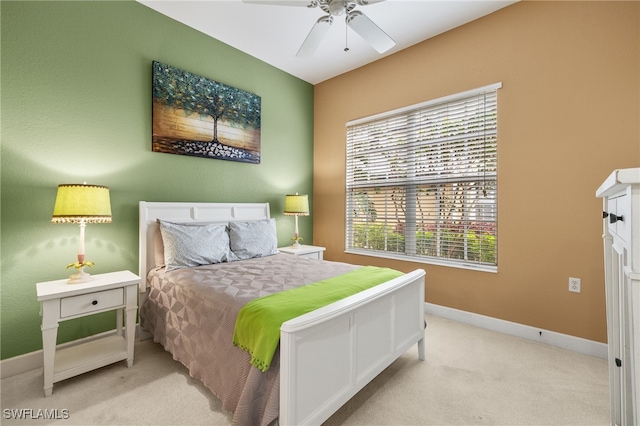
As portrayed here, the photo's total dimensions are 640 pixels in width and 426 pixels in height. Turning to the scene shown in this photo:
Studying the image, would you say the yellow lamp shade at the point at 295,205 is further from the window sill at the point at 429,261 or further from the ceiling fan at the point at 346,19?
the ceiling fan at the point at 346,19

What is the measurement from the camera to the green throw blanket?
1.36m

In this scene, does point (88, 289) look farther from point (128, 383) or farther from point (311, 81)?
point (311, 81)

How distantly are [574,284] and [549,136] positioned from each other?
1.28 metres

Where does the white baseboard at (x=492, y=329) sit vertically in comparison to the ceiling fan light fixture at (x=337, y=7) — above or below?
below

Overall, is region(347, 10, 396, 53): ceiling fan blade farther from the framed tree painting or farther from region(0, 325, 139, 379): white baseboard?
region(0, 325, 139, 379): white baseboard

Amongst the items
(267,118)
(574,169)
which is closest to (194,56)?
(267,118)

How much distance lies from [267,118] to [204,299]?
8.84ft

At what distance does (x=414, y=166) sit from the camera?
11.1ft

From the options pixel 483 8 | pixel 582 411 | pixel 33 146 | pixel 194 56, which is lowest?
pixel 582 411

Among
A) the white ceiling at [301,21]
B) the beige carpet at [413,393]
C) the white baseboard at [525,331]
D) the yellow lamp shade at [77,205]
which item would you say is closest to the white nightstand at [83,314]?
the beige carpet at [413,393]

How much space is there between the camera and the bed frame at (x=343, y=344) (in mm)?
1282

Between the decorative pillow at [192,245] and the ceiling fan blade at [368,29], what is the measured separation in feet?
6.96

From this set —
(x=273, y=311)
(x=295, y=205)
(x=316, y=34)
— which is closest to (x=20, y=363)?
(x=273, y=311)

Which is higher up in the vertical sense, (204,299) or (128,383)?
(204,299)
